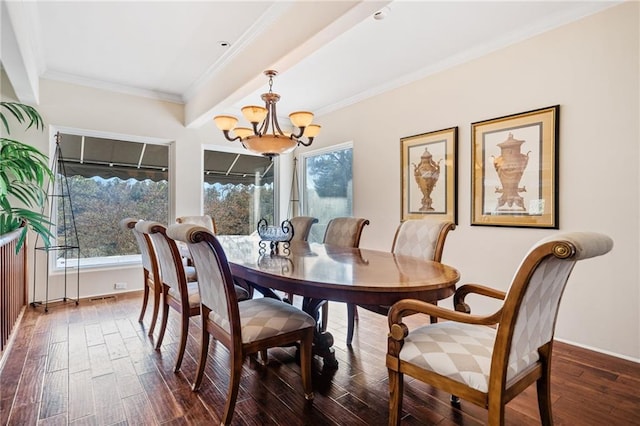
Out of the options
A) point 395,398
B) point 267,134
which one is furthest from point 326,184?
point 395,398

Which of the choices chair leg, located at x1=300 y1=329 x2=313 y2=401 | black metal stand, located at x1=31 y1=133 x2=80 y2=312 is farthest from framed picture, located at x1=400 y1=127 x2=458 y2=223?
black metal stand, located at x1=31 y1=133 x2=80 y2=312

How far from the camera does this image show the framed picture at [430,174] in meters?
3.53

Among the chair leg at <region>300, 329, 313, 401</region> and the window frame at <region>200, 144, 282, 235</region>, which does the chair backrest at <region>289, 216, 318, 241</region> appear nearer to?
the window frame at <region>200, 144, 282, 235</region>

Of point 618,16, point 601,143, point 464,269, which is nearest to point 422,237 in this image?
point 464,269

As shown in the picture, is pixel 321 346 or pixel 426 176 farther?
pixel 426 176

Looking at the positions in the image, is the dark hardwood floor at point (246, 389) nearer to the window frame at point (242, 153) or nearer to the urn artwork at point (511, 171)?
the urn artwork at point (511, 171)

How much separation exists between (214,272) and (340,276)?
25.6 inches

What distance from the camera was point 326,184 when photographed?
5.31 m

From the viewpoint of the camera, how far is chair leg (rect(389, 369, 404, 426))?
58.9 inches

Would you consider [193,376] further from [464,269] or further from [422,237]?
[464,269]

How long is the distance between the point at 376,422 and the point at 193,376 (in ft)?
3.98

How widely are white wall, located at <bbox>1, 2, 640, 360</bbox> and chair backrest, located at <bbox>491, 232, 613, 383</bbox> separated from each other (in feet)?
5.42

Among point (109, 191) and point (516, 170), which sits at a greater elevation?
point (516, 170)

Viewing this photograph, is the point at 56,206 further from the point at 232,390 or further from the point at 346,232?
the point at 232,390
